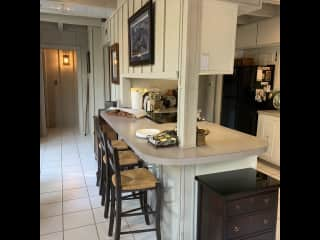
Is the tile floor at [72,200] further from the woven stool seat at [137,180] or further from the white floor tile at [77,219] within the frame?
the woven stool seat at [137,180]

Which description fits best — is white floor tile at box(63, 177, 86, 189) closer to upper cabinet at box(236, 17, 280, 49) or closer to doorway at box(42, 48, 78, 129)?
upper cabinet at box(236, 17, 280, 49)

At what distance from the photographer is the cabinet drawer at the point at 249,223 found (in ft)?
5.61

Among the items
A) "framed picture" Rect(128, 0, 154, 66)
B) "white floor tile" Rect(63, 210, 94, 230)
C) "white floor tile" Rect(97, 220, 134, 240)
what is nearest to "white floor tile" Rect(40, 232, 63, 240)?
"white floor tile" Rect(63, 210, 94, 230)

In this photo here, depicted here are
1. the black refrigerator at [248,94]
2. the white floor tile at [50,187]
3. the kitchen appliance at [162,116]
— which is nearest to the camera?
the kitchen appliance at [162,116]

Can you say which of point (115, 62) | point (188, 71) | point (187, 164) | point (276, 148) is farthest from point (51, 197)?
point (276, 148)

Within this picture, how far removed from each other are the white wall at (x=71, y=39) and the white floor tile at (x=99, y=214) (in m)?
3.99

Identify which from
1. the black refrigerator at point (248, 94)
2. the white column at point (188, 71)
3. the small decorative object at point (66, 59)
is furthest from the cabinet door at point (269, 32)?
the small decorative object at point (66, 59)

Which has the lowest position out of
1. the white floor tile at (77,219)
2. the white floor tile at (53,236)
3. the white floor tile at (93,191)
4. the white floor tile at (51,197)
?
the white floor tile at (53,236)

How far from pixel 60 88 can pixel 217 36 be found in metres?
6.34

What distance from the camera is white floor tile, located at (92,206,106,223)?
2.67m
